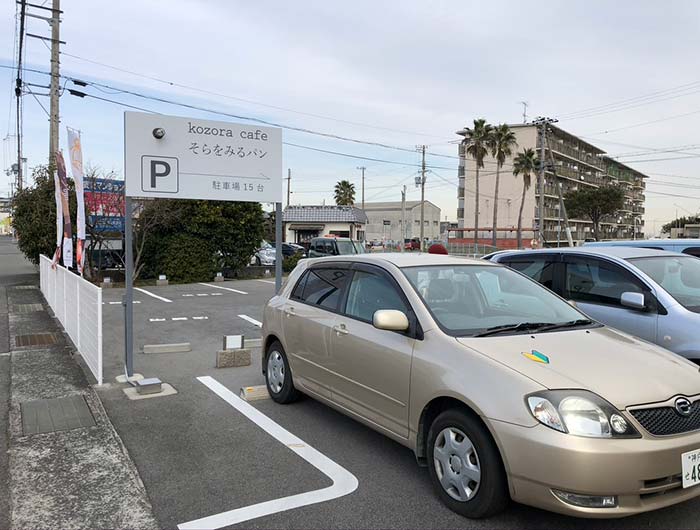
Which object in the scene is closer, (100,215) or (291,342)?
(291,342)

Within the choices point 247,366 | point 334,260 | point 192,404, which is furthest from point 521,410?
point 247,366

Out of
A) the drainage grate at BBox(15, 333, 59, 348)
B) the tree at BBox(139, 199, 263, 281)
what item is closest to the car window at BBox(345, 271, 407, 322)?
the drainage grate at BBox(15, 333, 59, 348)

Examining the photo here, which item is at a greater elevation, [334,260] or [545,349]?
[334,260]

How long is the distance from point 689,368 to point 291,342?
313 centimetres

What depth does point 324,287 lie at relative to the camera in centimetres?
474

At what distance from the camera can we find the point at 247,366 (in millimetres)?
6852

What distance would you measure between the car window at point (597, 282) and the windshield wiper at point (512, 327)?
1.90 metres

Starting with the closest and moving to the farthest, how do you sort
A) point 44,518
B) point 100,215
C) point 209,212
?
point 44,518
point 100,215
point 209,212

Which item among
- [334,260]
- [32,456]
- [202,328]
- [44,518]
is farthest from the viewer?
[202,328]

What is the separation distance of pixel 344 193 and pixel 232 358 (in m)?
66.8

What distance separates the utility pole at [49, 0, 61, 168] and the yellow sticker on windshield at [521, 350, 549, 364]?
17575mm

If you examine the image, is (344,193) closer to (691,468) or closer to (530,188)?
(530,188)

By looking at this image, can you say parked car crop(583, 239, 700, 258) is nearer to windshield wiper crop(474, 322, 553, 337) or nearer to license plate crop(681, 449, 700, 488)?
windshield wiper crop(474, 322, 553, 337)

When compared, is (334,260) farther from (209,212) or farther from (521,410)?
(209,212)
